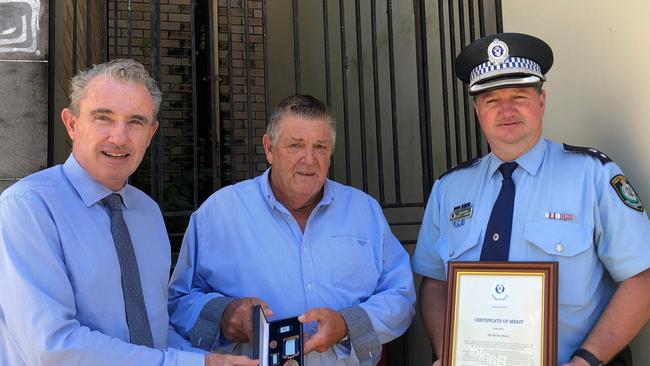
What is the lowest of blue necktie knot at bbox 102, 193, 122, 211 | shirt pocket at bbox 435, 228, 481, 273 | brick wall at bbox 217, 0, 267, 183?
shirt pocket at bbox 435, 228, 481, 273

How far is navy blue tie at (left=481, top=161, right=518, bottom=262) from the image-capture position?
87.8 inches

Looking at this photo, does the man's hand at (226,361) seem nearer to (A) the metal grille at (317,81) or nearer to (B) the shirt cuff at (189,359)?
(B) the shirt cuff at (189,359)

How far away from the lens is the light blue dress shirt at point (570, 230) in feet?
6.82

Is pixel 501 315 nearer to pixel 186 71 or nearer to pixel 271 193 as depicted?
pixel 271 193

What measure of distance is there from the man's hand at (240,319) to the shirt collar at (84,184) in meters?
0.61

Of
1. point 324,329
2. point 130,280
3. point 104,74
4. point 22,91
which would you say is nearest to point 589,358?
point 324,329

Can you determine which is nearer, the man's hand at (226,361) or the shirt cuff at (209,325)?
the man's hand at (226,361)

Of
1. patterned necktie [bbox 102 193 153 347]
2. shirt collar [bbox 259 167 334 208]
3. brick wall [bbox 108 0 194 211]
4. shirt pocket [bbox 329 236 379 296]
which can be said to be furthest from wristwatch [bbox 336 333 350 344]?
brick wall [bbox 108 0 194 211]

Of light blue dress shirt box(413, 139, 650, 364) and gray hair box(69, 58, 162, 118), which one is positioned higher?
gray hair box(69, 58, 162, 118)

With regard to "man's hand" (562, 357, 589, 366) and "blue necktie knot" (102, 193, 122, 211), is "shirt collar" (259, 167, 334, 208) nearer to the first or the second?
"blue necktie knot" (102, 193, 122, 211)

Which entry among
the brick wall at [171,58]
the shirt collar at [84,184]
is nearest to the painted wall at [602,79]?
the shirt collar at [84,184]

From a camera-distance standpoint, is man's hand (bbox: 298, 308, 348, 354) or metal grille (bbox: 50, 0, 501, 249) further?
metal grille (bbox: 50, 0, 501, 249)

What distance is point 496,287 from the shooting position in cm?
200

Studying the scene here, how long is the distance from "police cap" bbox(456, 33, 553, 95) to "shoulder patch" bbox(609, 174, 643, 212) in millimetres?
440
